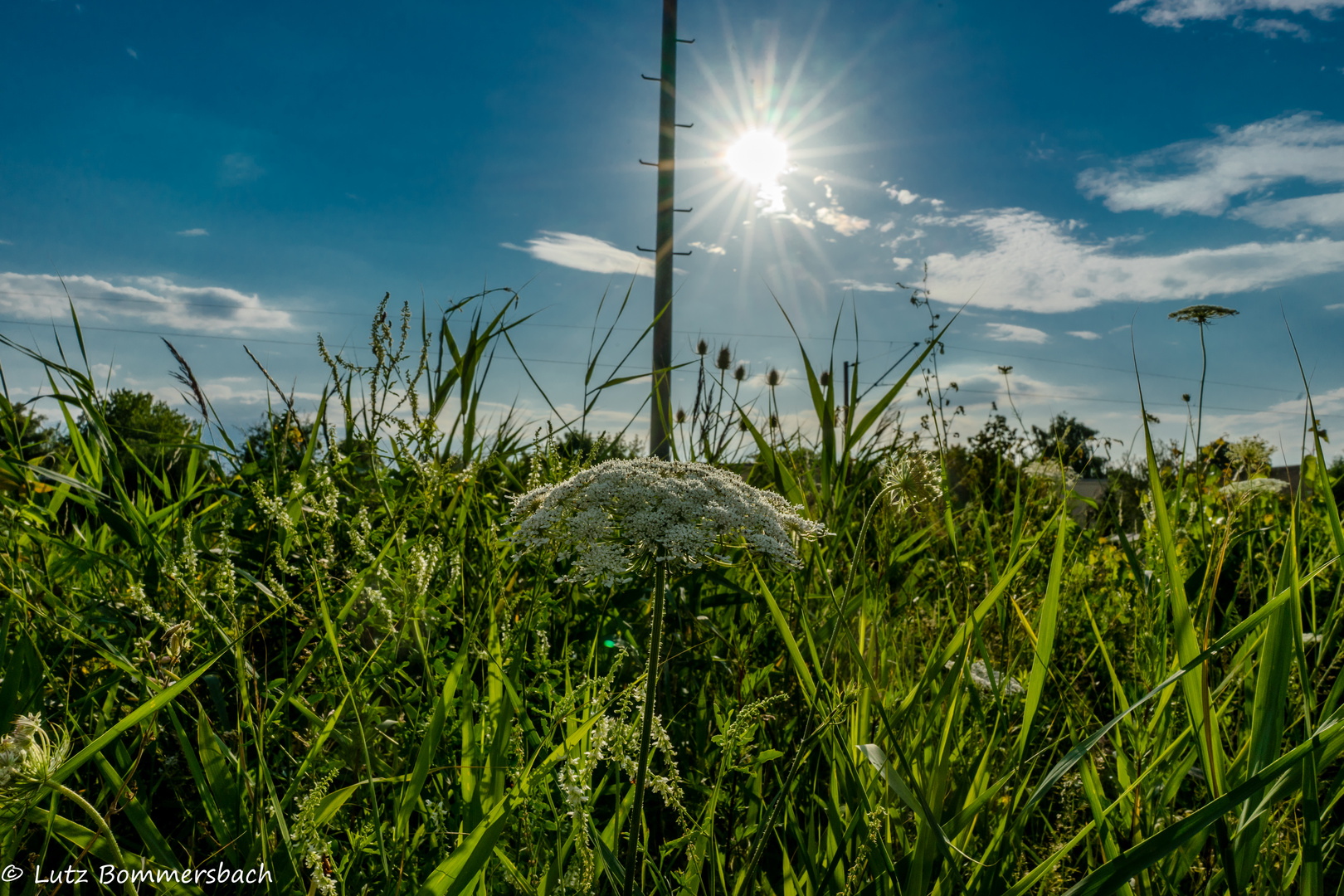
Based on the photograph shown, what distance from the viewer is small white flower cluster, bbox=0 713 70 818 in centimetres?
96

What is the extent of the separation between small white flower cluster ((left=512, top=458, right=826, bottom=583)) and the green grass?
0.39ft

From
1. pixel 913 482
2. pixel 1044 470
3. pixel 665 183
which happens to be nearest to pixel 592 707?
pixel 913 482

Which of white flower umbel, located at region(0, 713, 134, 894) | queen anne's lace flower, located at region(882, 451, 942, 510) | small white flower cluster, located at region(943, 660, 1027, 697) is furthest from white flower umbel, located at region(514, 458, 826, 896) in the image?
white flower umbel, located at region(0, 713, 134, 894)

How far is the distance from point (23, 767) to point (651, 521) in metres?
0.96

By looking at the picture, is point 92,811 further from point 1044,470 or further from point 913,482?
point 1044,470

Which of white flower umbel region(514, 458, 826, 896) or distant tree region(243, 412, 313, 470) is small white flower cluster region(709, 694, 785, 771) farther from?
distant tree region(243, 412, 313, 470)

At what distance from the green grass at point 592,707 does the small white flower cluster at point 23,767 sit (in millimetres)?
22

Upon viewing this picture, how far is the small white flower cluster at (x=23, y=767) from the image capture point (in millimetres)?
960

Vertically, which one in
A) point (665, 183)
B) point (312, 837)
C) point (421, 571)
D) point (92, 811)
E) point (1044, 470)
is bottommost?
point (312, 837)

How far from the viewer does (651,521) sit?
1.27 m

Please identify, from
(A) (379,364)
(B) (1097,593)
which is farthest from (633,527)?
(B) (1097,593)

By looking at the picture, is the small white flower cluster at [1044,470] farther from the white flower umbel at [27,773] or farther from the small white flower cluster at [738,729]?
the white flower umbel at [27,773]

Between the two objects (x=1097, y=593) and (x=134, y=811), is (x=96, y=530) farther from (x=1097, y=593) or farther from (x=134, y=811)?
(x=1097, y=593)

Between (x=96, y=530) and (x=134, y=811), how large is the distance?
77.0 inches
